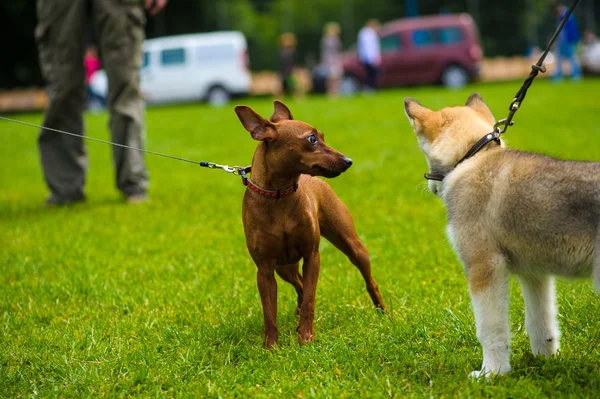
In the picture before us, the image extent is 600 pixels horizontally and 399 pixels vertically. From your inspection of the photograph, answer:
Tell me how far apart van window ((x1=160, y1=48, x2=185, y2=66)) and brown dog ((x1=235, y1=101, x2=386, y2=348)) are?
24529mm

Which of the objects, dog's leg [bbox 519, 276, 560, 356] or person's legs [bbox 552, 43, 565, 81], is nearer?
dog's leg [bbox 519, 276, 560, 356]

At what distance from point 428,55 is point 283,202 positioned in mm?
23536

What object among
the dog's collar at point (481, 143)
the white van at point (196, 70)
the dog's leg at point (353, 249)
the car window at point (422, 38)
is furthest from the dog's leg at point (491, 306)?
the car window at point (422, 38)

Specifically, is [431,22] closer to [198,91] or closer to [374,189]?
[198,91]

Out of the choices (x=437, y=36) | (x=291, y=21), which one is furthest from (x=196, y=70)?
(x=437, y=36)

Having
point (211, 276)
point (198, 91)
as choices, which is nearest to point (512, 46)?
point (198, 91)

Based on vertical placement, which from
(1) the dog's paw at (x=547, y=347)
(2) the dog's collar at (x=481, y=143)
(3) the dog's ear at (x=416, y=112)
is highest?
(3) the dog's ear at (x=416, y=112)

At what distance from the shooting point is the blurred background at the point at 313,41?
26.2 m

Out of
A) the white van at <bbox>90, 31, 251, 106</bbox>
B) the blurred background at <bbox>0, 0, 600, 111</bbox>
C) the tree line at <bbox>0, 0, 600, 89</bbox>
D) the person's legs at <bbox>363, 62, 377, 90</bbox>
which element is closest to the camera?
the person's legs at <bbox>363, 62, 377, 90</bbox>

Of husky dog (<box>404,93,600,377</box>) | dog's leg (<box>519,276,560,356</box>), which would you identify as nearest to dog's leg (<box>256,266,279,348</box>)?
husky dog (<box>404,93,600,377</box>)

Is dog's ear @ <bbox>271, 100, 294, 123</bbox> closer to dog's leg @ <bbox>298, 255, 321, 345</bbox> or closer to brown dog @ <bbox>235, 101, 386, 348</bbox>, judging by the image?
brown dog @ <bbox>235, 101, 386, 348</bbox>

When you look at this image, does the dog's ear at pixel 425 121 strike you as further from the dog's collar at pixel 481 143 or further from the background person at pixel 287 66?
the background person at pixel 287 66

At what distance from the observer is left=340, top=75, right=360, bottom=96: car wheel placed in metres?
26.6

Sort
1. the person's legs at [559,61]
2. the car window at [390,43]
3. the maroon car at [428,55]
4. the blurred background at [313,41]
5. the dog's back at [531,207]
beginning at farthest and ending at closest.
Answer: the car window at [390,43]
the blurred background at [313,41]
the maroon car at [428,55]
the person's legs at [559,61]
the dog's back at [531,207]
